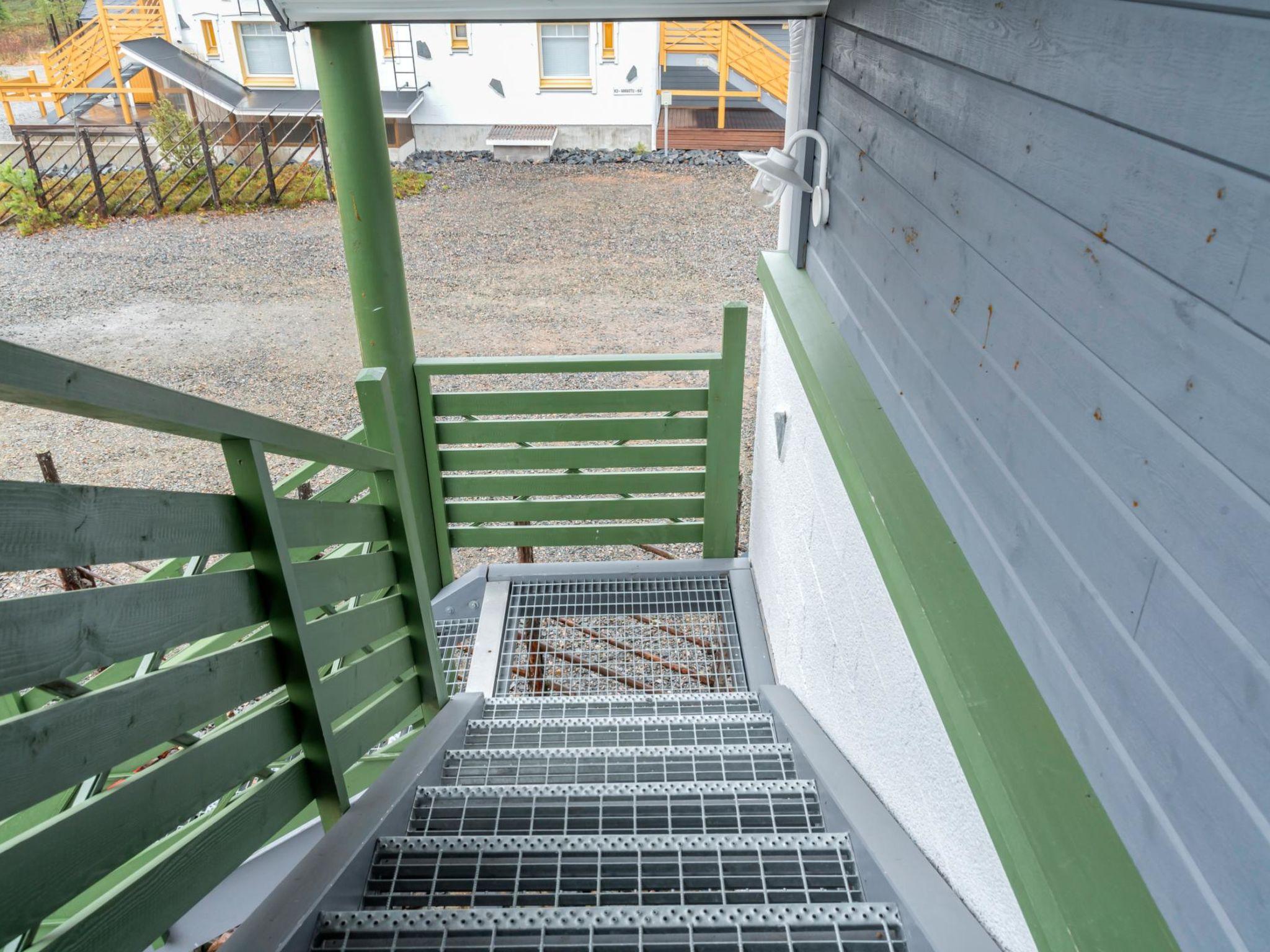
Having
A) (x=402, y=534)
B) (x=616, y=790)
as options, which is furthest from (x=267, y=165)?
(x=616, y=790)

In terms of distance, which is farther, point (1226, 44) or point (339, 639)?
point (339, 639)

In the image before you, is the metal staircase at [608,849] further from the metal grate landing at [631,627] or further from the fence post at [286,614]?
the metal grate landing at [631,627]

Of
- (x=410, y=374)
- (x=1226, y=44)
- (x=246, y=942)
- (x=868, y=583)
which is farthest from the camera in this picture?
(x=410, y=374)

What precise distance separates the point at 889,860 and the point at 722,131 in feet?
51.5

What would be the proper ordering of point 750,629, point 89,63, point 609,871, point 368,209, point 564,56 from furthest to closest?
point 89,63, point 564,56, point 750,629, point 368,209, point 609,871

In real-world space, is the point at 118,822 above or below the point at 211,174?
above

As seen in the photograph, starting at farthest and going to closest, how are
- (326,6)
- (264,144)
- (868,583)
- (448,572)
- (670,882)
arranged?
1. (264,144)
2. (448,572)
3. (326,6)
4. (868,583)
5. (670,882)

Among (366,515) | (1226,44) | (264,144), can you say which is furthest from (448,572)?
(264,144)

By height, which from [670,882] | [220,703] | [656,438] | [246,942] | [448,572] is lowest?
[448,572]

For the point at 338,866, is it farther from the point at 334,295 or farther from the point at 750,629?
the point at 334,295

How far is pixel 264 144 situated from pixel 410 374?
11544 millimetres

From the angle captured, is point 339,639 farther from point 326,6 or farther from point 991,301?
point 326,6

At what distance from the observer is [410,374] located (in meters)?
4.03

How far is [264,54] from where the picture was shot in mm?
16000
